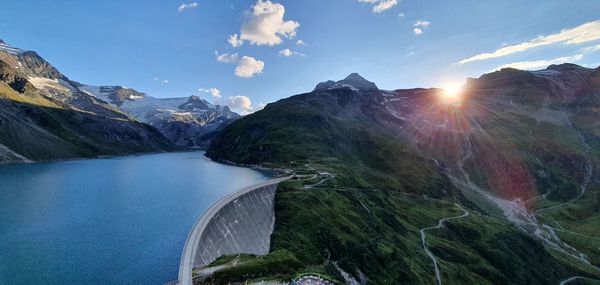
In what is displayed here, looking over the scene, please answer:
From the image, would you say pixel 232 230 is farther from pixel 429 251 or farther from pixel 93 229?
pixel 429 251

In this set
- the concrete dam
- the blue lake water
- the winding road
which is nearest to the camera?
the concrete dam

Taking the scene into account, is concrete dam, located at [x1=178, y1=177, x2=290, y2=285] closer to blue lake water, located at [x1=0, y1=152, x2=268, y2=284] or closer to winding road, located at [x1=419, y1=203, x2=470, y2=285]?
blue lake water, located at [x1=0, y1=152, x2=268, y2=284]

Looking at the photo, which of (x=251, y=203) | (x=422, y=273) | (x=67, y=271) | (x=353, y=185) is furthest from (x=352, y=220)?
(x=67, y=271)

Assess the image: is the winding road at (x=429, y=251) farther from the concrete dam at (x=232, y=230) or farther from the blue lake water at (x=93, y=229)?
the blue lake water at (x=93, y=229)

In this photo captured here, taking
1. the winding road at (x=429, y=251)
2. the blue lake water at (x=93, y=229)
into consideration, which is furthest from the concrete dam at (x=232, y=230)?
the winding road at (x=429, y=251)

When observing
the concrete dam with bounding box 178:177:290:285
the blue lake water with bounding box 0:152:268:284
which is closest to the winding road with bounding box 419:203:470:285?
the concrete dam with bounding box 178:177:290:285

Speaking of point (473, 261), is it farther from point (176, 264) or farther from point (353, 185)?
point (176, 264)
